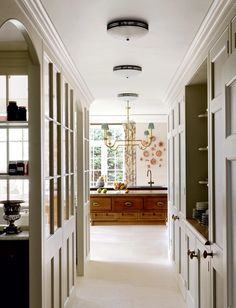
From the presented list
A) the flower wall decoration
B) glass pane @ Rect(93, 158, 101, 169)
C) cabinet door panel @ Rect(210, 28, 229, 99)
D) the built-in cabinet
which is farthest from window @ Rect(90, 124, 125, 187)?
cabinet door panel @ Rect(210, 28, 229, 99)

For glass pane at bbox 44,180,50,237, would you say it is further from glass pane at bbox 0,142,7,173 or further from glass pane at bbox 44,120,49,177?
glass pane at bbox 0,142,7,173

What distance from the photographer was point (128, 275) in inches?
217

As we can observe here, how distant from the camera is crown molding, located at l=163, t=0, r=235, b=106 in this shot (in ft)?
8.05

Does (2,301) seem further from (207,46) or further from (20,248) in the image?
(207,46)

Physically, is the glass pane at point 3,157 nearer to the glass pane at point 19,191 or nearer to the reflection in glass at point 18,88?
the glass pane at point 19,191

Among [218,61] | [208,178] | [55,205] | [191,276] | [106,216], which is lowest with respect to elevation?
[106,216]

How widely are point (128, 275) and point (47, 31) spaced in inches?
145

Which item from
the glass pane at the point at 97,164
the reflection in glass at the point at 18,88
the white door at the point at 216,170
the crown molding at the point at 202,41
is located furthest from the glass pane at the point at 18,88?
the glass pane at the point at 97,164

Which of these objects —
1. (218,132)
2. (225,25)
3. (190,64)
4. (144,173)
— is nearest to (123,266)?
(190,64)

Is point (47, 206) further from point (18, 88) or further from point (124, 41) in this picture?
point (124, 41)

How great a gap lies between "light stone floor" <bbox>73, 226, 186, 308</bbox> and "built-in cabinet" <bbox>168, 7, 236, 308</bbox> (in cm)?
28

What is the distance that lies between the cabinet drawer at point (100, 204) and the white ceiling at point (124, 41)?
4.71m

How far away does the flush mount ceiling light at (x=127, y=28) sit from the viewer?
281 centimetres

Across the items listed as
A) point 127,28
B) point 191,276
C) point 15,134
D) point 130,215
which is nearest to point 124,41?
point 127,28
